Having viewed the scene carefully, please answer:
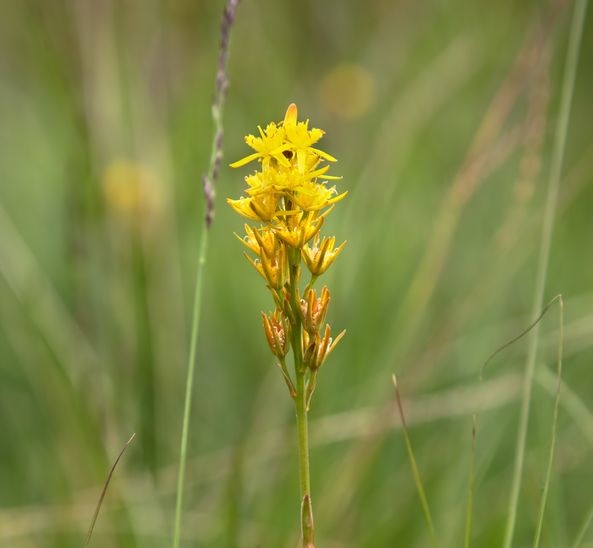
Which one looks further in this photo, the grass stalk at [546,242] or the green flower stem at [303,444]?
the grass stalk at [546,242]

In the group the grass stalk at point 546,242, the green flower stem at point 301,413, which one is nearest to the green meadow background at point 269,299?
the grass stalk at point 546,242

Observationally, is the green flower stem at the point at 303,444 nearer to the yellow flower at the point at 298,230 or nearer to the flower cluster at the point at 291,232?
the flower cluster at the point at 291,232

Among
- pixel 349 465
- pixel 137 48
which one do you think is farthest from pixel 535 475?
pixel 137 48

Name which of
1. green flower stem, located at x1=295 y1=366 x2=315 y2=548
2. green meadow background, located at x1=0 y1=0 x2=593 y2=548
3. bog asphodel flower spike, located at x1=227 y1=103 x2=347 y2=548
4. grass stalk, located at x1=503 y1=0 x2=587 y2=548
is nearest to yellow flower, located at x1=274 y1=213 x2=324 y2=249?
bog asphodel flower spike, located at x1=227 y1=103 x2=347 y2=548

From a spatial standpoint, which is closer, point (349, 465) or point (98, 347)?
point (349, 465)

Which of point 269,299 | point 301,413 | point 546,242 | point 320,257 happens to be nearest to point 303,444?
point 301,413

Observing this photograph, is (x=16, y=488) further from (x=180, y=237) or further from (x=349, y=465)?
(x=180, y=237)

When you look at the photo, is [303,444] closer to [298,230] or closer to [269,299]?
[298,230]

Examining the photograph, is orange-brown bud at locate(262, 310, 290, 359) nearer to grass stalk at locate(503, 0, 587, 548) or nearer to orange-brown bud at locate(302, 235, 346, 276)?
orange-brown bud at locate(302, 235, 346, 276)
